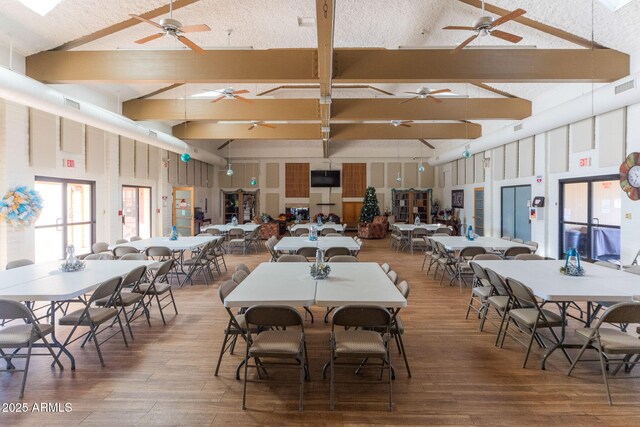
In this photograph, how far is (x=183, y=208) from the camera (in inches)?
470

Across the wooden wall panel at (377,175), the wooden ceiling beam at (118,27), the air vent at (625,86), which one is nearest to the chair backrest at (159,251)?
the wooden ceiling beam at (118,27)

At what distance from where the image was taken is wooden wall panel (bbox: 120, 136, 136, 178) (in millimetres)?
8773

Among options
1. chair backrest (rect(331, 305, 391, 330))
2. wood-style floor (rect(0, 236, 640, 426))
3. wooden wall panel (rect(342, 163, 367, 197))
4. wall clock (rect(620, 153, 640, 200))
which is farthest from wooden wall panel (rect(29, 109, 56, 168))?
wooden wall panel (rect(342, 163, 367, 197))

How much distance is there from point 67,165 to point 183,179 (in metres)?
5.74

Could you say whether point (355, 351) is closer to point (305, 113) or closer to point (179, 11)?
point (179, 11)

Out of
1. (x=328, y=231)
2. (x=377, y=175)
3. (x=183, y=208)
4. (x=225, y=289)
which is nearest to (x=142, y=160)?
(x=183, y=208)

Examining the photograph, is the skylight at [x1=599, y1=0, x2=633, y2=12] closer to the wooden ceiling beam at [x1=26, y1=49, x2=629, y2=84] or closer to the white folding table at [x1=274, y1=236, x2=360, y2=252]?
the wooden ceiling beam at [x1=26, y1=49, x2=629, y2=84]

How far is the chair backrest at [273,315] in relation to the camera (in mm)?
2451

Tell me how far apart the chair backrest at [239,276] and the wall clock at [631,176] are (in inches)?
256

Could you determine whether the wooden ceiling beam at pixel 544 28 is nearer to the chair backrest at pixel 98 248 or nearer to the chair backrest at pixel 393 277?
the chair backrest at pixel 393 277

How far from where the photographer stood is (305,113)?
26.6ft

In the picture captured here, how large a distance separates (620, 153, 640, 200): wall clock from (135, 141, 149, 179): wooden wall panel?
1134 centimetres

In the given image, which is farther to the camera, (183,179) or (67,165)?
(183,179)

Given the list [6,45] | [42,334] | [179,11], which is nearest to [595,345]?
[42,334]
